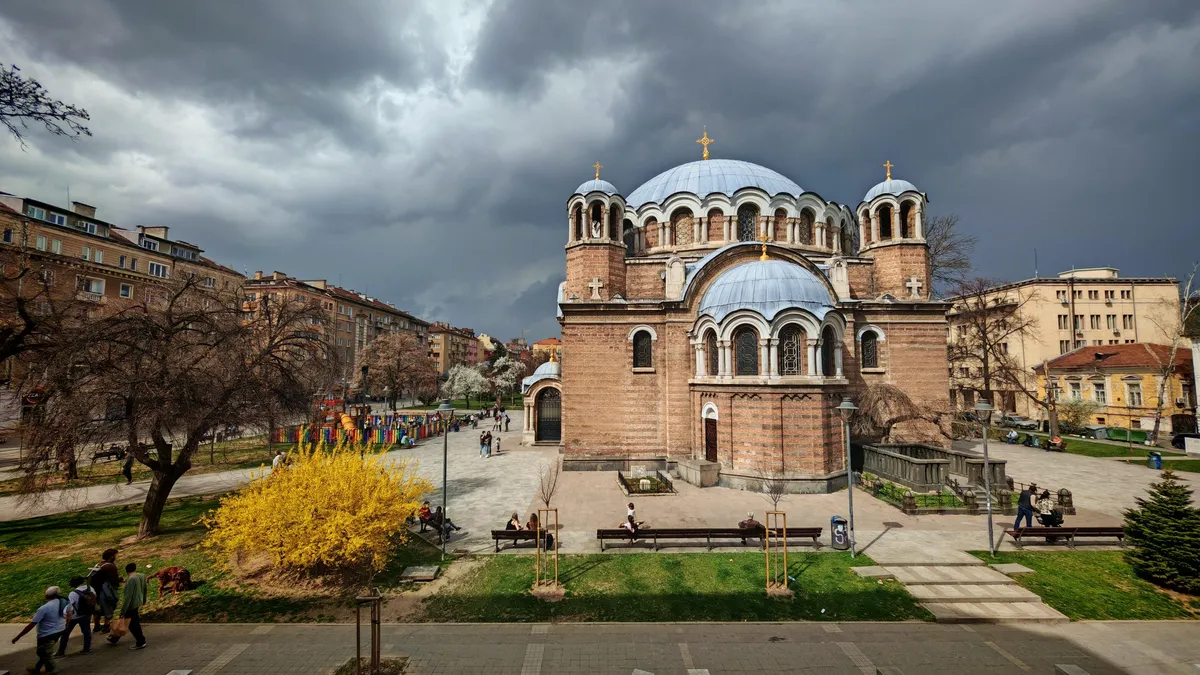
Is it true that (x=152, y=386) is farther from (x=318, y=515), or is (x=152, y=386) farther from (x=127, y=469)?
(x=127, y=469)

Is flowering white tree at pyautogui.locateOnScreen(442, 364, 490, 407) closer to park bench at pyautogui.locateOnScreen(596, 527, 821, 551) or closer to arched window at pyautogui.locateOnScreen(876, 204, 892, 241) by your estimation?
arched window at pyautogui.locateOnScreen(876, 204, 892, 241)

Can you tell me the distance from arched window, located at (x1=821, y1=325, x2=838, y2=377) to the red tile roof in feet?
93.4

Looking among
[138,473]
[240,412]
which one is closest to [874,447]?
[240,412]

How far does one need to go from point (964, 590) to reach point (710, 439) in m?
10.1

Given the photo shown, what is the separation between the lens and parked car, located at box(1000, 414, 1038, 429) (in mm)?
37000

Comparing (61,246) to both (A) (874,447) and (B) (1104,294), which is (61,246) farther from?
(B) (1104,294)

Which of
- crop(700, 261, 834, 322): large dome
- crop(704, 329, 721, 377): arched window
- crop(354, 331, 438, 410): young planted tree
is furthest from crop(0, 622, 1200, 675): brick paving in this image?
crop(354, 331, 438, 410): young planted tree

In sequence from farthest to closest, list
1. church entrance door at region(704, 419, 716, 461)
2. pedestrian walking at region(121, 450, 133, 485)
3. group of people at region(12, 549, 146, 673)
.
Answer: church entrance door at region(704, 419, 716, 461), pedestrian walking at region(121, 450, 133, 485), group of people at region(12, 549, 146, 673)

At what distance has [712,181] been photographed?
1032 inches

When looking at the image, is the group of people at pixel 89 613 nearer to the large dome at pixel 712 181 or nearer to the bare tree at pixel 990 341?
the large dome at pixel 712 181

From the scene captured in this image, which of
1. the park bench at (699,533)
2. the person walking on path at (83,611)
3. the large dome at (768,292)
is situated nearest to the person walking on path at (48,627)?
the person walking on path at (83,611)

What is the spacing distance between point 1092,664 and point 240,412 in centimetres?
1775

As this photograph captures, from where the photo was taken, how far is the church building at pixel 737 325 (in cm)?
1767

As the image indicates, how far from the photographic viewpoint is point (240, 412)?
12922mm
